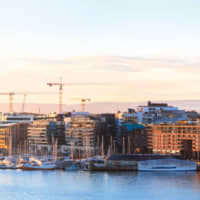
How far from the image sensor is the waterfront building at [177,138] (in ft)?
→ 124

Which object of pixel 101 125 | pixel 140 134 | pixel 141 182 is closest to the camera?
pixel 141 182

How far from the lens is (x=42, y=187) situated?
2578 cm

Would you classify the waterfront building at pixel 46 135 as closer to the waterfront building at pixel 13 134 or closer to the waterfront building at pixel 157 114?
the waterfront building at pixel 13 134

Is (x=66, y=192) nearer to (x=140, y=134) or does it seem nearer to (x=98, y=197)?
(x=98, y=197)

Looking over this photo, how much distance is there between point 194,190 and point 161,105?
27.0 m

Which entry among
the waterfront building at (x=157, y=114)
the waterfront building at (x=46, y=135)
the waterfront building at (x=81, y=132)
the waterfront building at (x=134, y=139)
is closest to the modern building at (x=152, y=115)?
the waterfront building at (x=157, y=114)

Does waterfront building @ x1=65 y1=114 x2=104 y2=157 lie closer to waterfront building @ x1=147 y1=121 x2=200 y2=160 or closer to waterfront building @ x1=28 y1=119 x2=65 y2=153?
waterfront building @ x1=28 y1=119 x2=65 y2=153

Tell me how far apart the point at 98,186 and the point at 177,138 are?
1362cm

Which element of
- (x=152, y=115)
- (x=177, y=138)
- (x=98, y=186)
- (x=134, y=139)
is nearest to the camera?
(x=98, y=186)

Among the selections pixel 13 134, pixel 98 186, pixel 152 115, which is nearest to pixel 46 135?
pixel 13 134

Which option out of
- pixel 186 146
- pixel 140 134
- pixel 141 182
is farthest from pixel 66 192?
pixel 140 134

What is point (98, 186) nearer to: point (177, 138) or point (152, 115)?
point (177, 138)

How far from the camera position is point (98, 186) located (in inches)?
1024

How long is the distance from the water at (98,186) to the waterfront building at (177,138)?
6860mm
